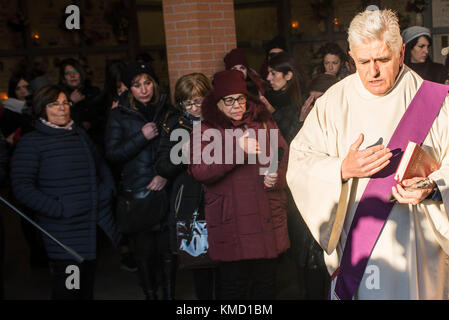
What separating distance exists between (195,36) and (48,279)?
2807 mm

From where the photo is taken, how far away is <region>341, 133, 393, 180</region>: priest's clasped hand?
2.81m

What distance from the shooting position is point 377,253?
3.09 metres

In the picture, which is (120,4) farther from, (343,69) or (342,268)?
(342,268)

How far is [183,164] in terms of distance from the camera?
457cm

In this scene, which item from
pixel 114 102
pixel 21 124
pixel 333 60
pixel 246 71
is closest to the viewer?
pixel 114 102

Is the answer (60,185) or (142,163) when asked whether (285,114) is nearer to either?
(142,163)

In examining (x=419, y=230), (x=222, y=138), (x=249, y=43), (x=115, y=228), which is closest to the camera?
(x=419, y=230)

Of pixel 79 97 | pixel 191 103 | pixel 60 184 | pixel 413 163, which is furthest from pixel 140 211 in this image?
pixel 413 163

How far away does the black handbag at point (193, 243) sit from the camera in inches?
176

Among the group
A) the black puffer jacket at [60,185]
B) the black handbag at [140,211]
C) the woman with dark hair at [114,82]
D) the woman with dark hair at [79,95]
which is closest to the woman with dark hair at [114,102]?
the woman with dark hair at [114,82]

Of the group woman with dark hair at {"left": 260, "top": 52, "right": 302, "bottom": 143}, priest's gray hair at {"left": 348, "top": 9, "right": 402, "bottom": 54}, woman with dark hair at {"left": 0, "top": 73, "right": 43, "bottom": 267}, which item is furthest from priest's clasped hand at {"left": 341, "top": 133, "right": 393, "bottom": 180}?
A: woman with dark hair at {"left": 0, "top": 73, "right": 43, "bottom": 267}

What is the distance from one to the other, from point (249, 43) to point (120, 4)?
7.52 feet
